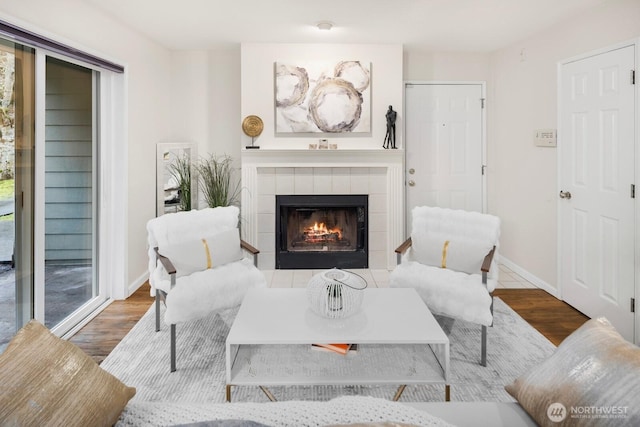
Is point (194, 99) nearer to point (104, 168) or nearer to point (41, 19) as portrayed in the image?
point (104, 168)

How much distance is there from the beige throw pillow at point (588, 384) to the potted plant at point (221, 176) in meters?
3.92

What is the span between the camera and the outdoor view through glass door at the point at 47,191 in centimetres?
253

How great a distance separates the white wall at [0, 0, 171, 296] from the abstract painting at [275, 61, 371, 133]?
124 cm

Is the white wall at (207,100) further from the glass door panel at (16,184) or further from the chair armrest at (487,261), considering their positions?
the chair armrest at (487,261)

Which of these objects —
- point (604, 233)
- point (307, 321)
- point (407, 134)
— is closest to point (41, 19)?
point (307, 321)

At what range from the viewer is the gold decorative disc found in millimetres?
4484

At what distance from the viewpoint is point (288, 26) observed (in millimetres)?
3924

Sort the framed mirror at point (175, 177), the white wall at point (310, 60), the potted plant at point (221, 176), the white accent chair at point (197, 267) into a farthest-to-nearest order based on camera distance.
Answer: the potted plant at point (221, 176)
the white wall at point (310, 60)
the framed mirror at point (175, 177)
the white accent chair at point (197, 267)

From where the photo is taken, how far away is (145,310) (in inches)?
136

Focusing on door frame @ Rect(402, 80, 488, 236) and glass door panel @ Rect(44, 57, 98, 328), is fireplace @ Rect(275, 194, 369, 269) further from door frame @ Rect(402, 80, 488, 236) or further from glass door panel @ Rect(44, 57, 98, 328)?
glass door panel @ Rect(44, 57, 98, 328)

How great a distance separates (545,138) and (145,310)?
3766 mm

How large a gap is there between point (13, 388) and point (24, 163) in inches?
81.1

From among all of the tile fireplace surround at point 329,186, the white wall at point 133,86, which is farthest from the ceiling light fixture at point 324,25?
the white wall at point 133,86

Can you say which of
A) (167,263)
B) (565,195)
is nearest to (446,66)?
(565,195)
